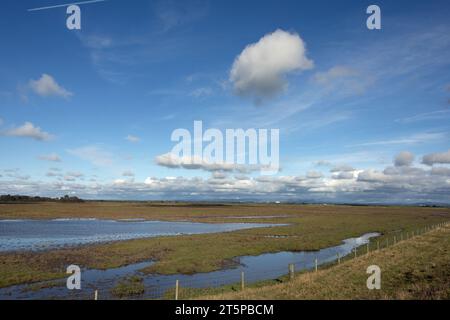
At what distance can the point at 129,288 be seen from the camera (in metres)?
28.7

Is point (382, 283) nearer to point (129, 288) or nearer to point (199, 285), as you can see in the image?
point (199, 285)

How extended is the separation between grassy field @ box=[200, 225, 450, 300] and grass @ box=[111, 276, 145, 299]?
4090 millimetres

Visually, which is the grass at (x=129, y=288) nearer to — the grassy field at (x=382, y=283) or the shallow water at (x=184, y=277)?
the shallow water at (x=184, y=277)

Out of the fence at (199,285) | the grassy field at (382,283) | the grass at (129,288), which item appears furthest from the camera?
the grass at (129,288)

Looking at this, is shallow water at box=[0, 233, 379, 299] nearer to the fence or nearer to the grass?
the fence

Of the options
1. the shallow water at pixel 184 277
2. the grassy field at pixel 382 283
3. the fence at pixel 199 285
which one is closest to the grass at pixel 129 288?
the fence at pixel 199 285

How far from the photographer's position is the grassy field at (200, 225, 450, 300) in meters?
21.3

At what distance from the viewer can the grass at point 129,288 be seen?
89.0 feet

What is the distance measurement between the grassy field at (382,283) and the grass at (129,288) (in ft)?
13.4

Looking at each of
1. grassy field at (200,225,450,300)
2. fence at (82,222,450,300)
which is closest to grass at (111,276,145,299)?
fence at (82,222,450,300)

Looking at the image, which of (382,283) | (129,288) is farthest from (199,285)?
(382,283)

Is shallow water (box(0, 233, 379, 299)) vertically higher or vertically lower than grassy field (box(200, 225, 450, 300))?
lower
